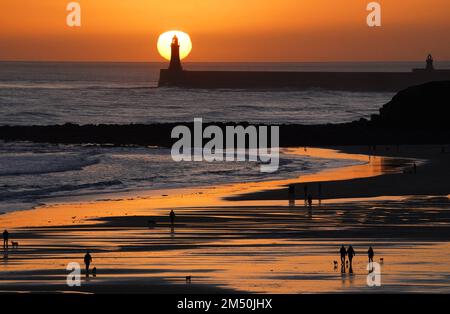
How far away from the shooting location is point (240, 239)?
24609 mm

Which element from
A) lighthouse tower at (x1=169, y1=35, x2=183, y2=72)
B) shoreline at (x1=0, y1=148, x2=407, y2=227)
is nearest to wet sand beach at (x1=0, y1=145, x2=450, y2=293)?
shoreline at (x1=0, y1=148, x2=407, y2=227)

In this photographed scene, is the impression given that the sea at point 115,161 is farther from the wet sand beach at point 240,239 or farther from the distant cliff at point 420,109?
the distant cliff at point 420,109

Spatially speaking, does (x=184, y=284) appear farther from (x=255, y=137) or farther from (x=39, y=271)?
(x=255, y=137)

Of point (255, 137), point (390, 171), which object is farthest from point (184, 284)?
point (255, 137)

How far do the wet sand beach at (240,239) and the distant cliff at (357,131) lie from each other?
23.0 meters

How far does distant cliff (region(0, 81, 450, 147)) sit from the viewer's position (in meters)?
61.6

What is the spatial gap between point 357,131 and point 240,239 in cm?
4090

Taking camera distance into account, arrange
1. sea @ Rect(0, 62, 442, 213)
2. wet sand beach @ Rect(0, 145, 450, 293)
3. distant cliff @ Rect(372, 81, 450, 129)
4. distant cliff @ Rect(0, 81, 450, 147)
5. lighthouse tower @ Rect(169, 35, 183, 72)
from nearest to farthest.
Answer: wet sand beach @ Rect(0, 145, 450, 293)
sea @ Rect(0, 62, 442, 213)
distant cliff @ Rect(0, 81, 450, 147)
distant cliff @ Rect(372, 81, 450, 129)
lighthouse tower @ Rect(169, 35, 183, 72)

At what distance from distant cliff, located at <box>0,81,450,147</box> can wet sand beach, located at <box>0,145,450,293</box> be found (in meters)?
23.0

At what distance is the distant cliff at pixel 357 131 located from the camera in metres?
61.6

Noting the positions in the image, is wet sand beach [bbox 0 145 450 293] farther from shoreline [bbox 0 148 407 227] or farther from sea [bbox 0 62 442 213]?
sea [bbox 0 62 442 213]

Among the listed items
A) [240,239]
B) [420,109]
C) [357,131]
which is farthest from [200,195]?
[420,109]

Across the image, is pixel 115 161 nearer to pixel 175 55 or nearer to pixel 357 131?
pixel 357 131

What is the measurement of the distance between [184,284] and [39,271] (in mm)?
3334
